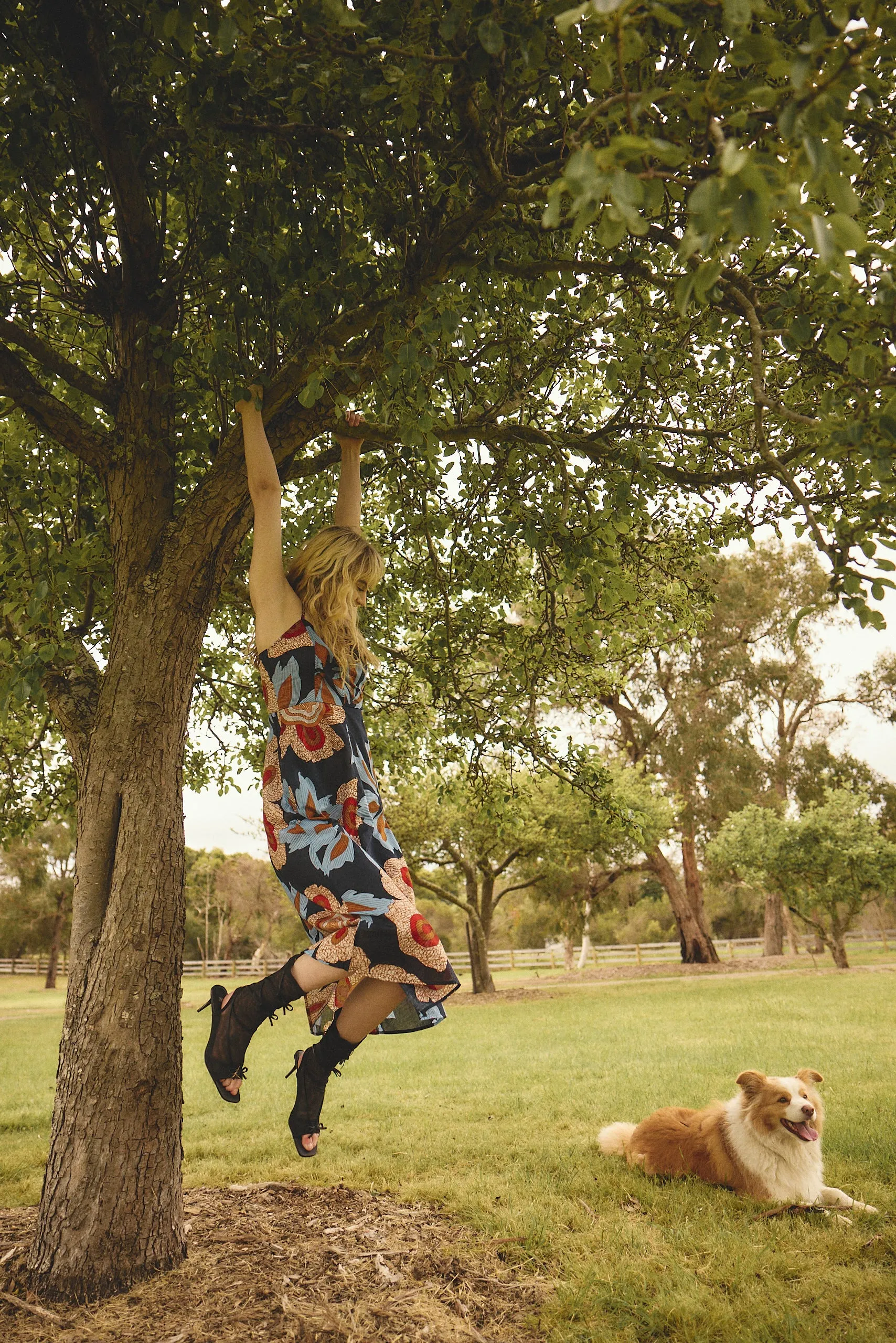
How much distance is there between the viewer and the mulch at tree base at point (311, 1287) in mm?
3146

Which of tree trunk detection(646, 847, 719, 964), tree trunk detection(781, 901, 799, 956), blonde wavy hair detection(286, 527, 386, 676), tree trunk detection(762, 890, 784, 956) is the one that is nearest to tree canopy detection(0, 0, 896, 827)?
blonde wavy hair detection(286, 527, 386, 676)

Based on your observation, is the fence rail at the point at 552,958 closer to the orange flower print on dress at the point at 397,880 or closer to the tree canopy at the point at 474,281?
the tree canopy at the point at 474,281

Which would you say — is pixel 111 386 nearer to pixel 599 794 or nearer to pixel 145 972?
pixel 145 972

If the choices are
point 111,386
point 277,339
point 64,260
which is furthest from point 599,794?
point 64,260

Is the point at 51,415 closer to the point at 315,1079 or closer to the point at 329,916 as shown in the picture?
the point at 329,916

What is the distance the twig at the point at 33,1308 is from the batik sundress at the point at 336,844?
136 cm

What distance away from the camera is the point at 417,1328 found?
320 centimetres

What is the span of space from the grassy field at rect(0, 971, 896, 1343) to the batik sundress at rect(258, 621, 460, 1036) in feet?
4.91

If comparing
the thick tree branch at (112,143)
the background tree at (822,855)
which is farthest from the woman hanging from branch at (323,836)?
the background tree at (822,855)

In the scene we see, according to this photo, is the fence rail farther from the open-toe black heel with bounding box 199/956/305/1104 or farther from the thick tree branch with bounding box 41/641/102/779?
the open-toe black heel with bounding box 199/956/305/1104

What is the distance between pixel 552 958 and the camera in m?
37.8

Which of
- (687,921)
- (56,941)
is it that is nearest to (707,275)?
(687,921)

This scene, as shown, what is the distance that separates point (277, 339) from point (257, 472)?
1256mm

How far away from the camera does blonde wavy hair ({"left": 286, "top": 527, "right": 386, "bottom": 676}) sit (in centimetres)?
A: 336
